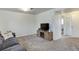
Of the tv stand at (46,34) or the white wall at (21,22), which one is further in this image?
the tv stand at (46,34)

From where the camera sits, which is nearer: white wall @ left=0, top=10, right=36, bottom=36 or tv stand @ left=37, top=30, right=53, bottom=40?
white wall @ left=0, top=10, right=36, bottom=36

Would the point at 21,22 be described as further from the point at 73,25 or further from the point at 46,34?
the point at 73,25

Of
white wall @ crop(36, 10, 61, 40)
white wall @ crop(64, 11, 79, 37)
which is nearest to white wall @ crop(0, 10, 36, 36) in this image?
white wall @ crop(36, 10, 61, 40)

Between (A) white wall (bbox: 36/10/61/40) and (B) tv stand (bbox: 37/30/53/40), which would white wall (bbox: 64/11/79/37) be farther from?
(B) tv stand (bbox: 37/30/53/40)

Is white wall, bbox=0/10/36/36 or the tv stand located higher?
white wall, bbox=0/10/36/36

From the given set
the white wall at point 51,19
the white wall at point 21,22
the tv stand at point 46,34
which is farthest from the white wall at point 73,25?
the white wall at point 21,22

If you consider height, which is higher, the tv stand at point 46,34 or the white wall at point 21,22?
the white wall at point 21,22

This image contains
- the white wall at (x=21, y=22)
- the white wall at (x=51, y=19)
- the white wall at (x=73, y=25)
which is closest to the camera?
the white wall at (x=21, y=22)

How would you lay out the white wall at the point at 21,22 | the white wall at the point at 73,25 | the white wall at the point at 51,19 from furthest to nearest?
the white wall at the point at 73,25
the white wall at the point at 51,19
the white wall at the point at 21,22

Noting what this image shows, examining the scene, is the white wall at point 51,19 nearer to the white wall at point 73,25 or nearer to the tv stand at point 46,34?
the tv stand at point 46,34

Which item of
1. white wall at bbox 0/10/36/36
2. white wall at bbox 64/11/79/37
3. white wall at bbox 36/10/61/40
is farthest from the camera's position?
white wall at bbox 64/11/79/37

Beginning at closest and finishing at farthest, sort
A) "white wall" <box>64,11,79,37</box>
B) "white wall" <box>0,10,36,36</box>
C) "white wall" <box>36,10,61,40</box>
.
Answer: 1. "white wall" <box>0,10,36,36</box>
2. "white wall" <box>36,10,61,40</box>
3. "white wall" <box>64,11,79,37</box>

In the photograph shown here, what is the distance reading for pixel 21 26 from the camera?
1.52 meters
